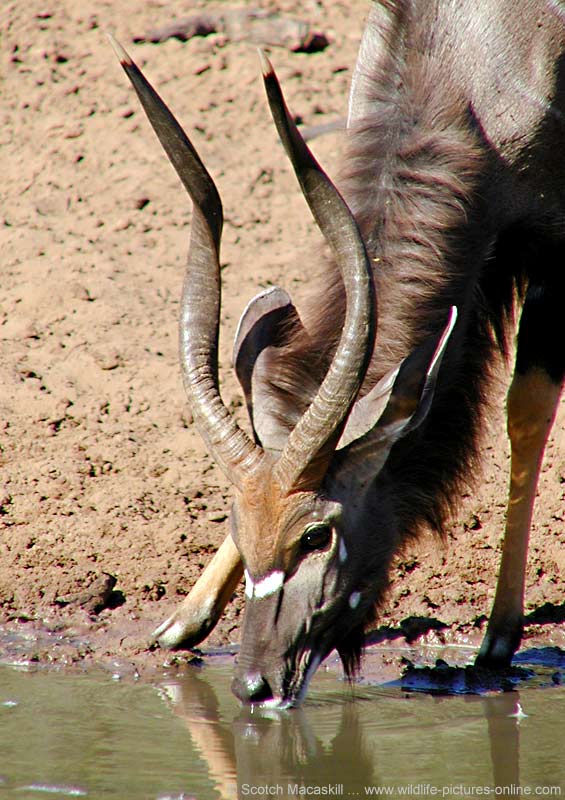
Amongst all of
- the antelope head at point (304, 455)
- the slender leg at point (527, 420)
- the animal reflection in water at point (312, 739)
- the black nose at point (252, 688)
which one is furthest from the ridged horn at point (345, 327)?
the slender leg at point (527, 420)

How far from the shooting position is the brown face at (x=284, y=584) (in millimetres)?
4797

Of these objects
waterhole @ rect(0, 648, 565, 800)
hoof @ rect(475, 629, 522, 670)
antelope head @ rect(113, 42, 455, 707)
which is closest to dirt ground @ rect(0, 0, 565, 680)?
hoof @ rect(475, 629, 522, 670)

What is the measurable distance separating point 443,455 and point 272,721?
49.8 inches

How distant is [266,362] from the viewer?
5.24 m

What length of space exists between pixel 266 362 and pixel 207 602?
127 cm

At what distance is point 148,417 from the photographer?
782cm

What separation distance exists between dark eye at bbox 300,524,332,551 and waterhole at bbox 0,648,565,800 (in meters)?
0.64

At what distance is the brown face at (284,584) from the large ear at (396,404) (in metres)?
0.29

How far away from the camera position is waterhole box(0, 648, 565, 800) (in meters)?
4.57

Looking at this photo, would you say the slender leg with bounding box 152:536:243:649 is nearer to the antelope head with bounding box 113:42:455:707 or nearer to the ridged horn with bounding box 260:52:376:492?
the antelope head with bounding box 113:42:455:707

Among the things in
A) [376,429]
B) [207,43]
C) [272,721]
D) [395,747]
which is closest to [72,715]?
[272,721]

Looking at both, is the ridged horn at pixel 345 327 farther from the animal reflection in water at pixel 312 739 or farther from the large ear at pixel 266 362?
the animal reflection in water at pixel 312 739

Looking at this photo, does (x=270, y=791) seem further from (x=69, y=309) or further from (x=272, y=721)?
(x=69, y=309)

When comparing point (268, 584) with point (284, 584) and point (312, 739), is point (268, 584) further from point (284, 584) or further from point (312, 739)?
point (312, 739)
